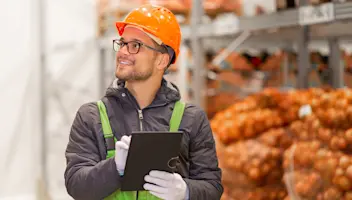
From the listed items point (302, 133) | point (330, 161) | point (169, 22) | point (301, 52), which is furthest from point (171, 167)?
point (301, 52)

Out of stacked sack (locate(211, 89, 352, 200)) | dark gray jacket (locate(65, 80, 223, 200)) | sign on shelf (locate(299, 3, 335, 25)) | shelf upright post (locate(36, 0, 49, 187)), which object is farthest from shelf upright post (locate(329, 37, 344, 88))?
shelf upright post (locate(36, 0, 49, 187))

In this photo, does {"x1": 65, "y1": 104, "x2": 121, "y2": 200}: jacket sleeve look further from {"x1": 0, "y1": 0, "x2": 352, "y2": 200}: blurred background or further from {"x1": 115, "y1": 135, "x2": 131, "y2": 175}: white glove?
{"x1": 0, "y1": 0, "x2": 352, "y2": 200}: blurred background

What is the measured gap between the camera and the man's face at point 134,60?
1976mm

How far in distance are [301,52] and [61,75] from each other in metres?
2.77

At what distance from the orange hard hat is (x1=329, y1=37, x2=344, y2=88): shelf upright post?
193 centimetres

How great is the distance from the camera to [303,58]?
11.4 feet

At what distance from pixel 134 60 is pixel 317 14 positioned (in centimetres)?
132

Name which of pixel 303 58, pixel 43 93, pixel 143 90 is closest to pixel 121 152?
pixel 143 90

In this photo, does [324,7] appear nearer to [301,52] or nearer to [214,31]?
[301,52]

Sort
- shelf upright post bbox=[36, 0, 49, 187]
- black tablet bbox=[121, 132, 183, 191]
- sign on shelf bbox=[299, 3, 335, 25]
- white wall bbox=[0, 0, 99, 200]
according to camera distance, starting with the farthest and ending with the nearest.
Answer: shelf upright post bbox=[36, 0, 49, 187]
white wall bbox=[0, 0, 99, 200]
sign on shelf bbox=[299, 3, 335, 25]
black tablet bbox=[121, 132, 183, 191]

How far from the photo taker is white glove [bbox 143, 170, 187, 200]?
179 centimetres

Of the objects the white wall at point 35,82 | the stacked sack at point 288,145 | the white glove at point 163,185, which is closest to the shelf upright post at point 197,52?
the stacked sack at point 288,145

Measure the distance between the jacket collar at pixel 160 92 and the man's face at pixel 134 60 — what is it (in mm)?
47

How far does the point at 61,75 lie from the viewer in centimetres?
555
